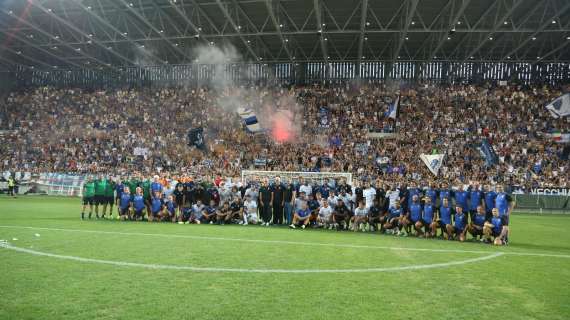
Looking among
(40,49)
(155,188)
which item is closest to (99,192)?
(155,188)

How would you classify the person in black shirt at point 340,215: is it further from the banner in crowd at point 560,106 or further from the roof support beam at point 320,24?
the banner in crowd at point 560,106

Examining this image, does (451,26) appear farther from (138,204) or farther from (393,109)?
(138,204)

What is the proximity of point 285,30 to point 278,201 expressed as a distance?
756 inches

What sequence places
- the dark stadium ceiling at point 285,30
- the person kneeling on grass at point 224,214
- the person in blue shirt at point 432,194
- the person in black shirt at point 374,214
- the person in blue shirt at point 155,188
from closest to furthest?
1. the person in blue shirt at point 432,194
2. the person in black shirt at point 374,214
3. the person kneeling on grass at point 224,214
4. the person in blue shirt at point 155,188
5. the dark stadium ceiling at point 285,30

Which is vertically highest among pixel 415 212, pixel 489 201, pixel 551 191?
pixel 551 191

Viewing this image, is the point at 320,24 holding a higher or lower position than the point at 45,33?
lower

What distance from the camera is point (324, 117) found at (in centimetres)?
3572

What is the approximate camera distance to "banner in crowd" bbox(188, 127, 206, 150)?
34.5 metres

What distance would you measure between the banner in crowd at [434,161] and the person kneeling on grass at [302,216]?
669 inches

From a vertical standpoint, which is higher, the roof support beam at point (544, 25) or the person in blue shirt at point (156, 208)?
the roof support beam at point (544, 25)

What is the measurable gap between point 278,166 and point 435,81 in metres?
18.1

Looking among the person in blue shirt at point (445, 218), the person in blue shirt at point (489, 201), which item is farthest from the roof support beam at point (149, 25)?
the person in blue shirt at point (489, 201)

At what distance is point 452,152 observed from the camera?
30.5 m

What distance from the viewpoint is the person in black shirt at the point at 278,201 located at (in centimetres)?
1559
